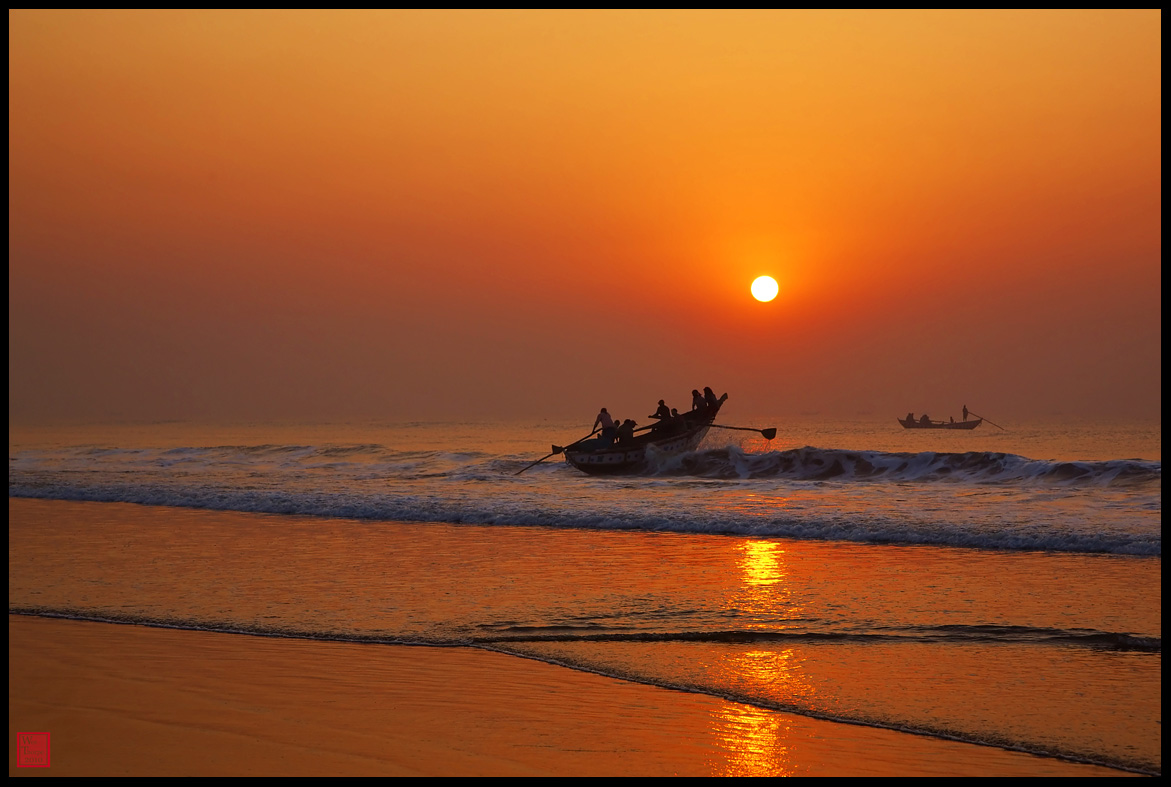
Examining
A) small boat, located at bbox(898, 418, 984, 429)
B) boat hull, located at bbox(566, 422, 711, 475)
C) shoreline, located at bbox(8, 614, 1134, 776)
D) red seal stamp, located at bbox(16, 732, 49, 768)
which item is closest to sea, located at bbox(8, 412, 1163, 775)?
shoreline, located at bbox(8, 614, 1134, 776)

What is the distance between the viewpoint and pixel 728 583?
1264cm

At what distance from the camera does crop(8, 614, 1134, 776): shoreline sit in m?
6.16

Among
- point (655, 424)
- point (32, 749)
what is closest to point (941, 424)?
point (655, 424)

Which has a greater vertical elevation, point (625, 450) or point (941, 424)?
point (941, 424)

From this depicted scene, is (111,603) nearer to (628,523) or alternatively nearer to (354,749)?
(354,749)

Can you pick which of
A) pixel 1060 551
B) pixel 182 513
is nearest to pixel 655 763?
pixel 1060 551

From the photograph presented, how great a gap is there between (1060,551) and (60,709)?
14.0 meters

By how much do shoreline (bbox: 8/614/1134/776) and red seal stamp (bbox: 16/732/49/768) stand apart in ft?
0.24

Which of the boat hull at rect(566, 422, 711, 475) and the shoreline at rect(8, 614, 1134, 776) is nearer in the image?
the shoreline at rect(8, 614, 1134, 776)

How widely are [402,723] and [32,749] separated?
7.53 ft

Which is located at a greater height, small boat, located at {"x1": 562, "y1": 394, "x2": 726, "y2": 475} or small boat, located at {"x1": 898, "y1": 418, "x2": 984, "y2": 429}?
small boat, located at {"x1": 898, "y1": 418, "x2": 984, "y2": 429}

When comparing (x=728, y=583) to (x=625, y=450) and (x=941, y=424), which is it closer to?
(x=625, y=450)

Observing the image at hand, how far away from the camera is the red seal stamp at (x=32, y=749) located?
6.24 metres

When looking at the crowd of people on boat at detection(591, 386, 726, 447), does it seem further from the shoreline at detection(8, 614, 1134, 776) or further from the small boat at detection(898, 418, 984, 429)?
the small boat at detection(898, 418, 984, 429)
